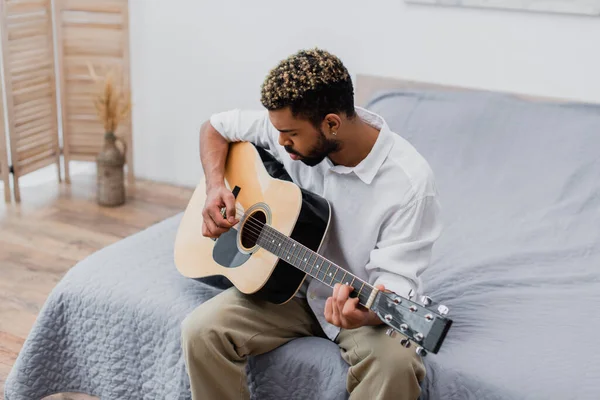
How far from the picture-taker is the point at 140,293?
1767mm

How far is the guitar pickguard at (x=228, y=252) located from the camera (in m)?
1.67

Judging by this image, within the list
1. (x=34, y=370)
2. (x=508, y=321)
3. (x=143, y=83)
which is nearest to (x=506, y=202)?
(x=508, y=321)

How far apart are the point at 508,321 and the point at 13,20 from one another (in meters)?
2.30

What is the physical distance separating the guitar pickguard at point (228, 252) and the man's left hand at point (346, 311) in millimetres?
312

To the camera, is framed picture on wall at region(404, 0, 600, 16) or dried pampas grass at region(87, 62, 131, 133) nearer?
framed picture on wall at region(404, 0, 600, 16)

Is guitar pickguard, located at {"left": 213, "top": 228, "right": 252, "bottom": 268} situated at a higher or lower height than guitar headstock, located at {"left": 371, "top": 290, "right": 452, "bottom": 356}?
lower

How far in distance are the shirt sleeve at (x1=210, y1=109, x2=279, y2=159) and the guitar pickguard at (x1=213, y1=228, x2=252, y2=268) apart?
25cm

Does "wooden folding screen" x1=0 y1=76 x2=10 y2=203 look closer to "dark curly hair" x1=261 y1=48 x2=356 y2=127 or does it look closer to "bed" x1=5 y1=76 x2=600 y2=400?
"bed" x1=5 y1=76 x2=600 y2=400

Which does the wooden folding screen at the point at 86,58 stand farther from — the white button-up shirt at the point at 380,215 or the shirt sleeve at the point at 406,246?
the shirt sleeve at the point at 406,246

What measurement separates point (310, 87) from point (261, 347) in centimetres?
56

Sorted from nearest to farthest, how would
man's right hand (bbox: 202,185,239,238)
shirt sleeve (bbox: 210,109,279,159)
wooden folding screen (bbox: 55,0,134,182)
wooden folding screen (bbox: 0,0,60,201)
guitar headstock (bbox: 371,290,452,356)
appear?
guitar headstock (bbox: 371,290,452,356) < man's right hand (bbox: 202,185,239,238) < shirt sleeve (bbox: 210,109,279,159) < wooden folding screen (bbox: 0,0,60,201) < wooden folding screen (bbox: 55,0,134,182)

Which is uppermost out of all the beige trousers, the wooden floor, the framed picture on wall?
the framed picture on wall

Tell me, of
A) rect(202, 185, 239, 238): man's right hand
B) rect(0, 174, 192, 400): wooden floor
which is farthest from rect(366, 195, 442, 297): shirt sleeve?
rect(0, 174, 192, 400): wooden floor

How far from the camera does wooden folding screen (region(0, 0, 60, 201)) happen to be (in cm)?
303
